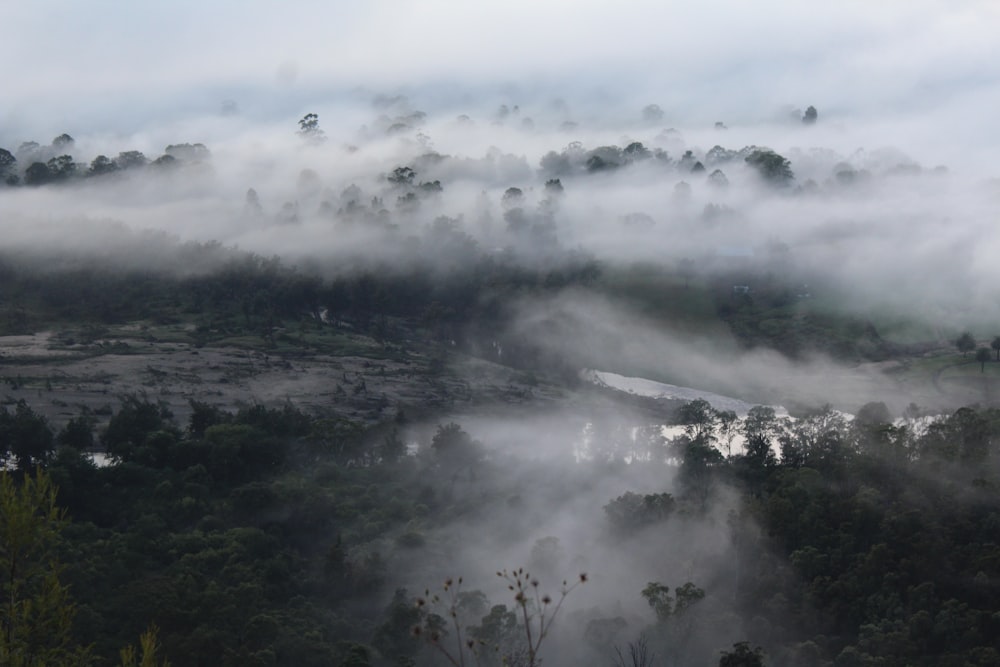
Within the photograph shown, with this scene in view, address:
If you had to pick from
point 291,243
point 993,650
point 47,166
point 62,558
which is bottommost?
point 993,650

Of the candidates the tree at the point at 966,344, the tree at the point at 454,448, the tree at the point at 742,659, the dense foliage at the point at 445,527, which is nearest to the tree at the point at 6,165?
the dense foliage at the point at 445,527

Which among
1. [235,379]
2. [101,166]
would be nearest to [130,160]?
[101,166]

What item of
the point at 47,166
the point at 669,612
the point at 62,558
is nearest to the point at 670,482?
the point at 669,612

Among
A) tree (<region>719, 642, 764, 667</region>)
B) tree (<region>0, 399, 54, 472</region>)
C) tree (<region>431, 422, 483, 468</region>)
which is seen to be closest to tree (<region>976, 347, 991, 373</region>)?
tree (<region>431, 422, 483, 468</region>)

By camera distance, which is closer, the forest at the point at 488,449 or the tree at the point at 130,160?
the forest at the point at 488,449

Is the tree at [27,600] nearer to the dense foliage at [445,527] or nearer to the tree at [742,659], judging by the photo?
the dense foliage at [445,527]

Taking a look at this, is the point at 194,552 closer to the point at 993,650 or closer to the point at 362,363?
the point at 993,650
